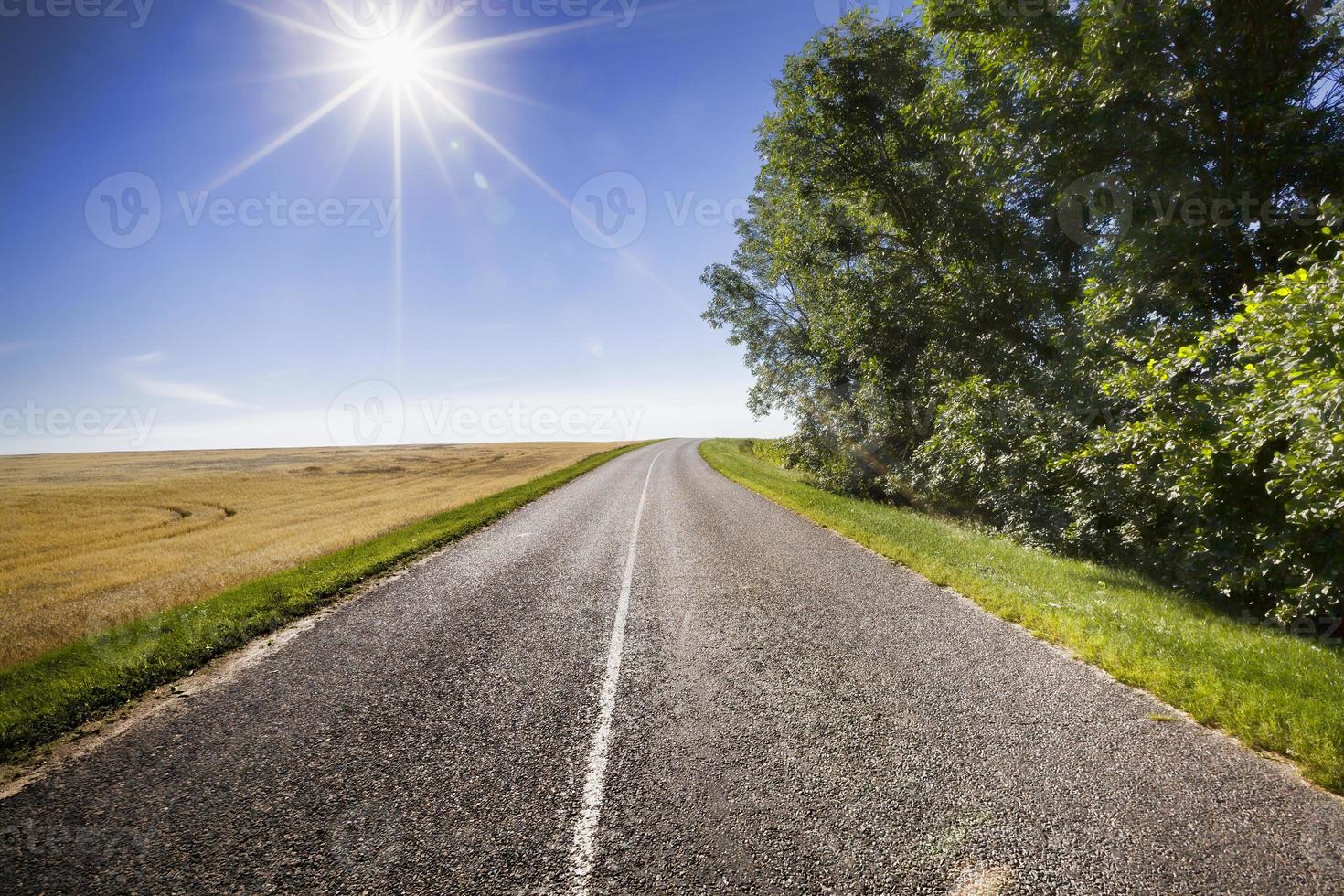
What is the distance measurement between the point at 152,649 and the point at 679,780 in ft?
23.5

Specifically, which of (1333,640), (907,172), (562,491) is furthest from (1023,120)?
(562,491)

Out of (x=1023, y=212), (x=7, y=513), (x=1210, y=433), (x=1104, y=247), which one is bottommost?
(x=7, y=513)

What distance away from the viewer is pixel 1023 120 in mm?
10125

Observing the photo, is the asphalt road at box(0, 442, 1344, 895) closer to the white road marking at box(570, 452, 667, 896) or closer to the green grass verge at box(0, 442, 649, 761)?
the white road marking at box(570, 452, 667, 896)

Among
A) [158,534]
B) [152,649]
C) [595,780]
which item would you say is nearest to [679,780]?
[595,780]

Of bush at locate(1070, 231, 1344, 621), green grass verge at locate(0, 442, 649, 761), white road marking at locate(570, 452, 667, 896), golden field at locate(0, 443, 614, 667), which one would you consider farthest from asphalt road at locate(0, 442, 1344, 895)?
golden field at locate(0, 443, 614, 667)

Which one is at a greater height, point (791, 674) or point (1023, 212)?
point (1023, 212)

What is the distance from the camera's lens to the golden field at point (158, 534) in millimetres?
9656

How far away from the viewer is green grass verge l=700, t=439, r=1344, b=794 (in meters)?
3.98

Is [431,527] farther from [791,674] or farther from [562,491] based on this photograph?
[791,674]

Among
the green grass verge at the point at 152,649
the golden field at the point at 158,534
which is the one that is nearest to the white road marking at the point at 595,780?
the green grass verge at the point at 152,649

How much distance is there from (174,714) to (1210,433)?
12.5 meters

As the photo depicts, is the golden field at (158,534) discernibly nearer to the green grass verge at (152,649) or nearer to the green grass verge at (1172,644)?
the green grass verge at (152,649)

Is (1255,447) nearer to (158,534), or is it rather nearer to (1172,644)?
(1172,644)
